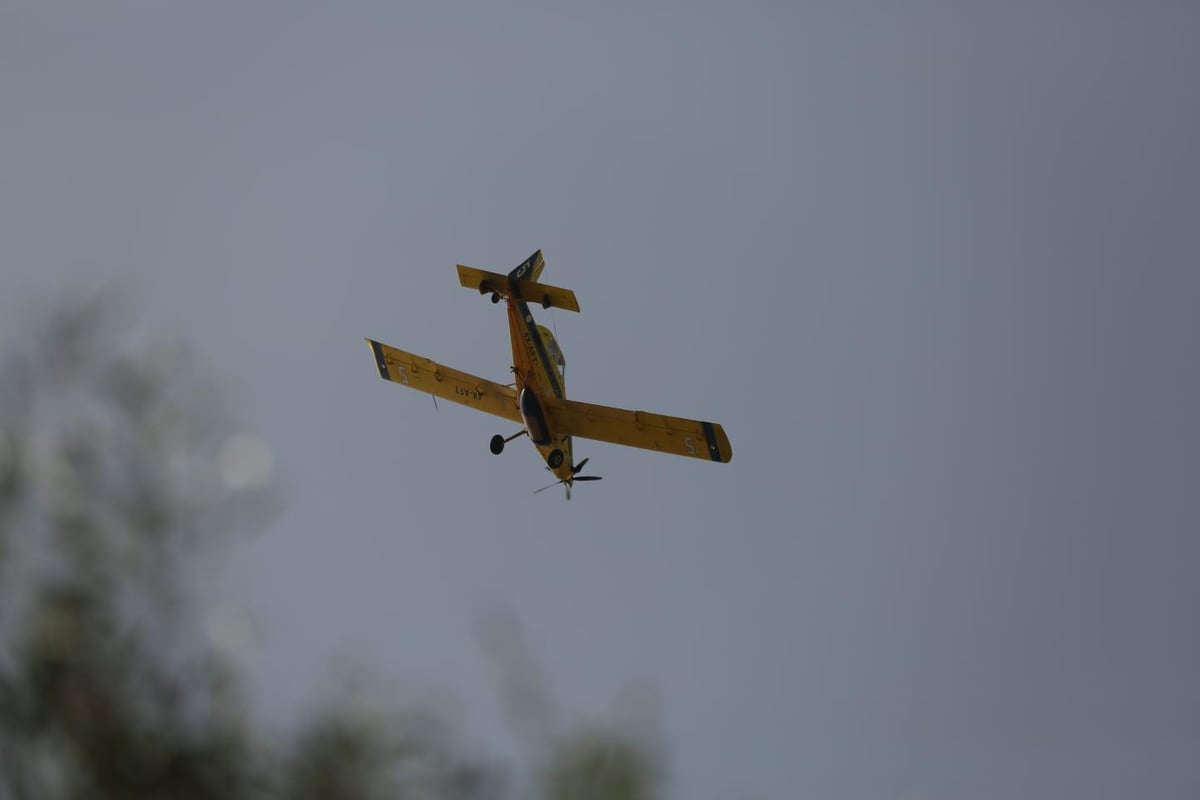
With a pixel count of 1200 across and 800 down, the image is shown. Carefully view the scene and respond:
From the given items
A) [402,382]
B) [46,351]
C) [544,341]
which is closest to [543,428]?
[544,341]

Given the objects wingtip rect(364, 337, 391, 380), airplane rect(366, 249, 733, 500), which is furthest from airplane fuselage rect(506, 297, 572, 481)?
wingtip rect(364, 337, 391, 380)

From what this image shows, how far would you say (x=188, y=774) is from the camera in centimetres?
939

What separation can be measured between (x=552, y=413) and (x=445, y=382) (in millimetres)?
4061

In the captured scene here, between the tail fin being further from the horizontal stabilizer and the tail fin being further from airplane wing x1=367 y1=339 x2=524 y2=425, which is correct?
airplane wing x1=367 y1=339 x2=524 y2=425

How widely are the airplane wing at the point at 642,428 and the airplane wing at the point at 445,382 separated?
1368 millimetres

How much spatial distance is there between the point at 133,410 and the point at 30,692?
2.56m

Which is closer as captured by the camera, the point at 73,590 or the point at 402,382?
the point at 73,590

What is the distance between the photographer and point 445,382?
37812 mm

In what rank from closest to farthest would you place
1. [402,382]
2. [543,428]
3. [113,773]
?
[113,773] < [543,428] < [402,382]

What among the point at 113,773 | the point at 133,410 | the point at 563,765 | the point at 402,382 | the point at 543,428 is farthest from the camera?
the point at 402,382

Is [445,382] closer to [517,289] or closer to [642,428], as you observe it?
[517,289]

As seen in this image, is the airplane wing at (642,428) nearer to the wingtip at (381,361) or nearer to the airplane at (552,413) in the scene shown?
the airplane at (552,413)

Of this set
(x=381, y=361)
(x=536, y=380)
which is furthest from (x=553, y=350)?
(x=381, y=361)

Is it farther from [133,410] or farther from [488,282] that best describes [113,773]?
[488,282]
